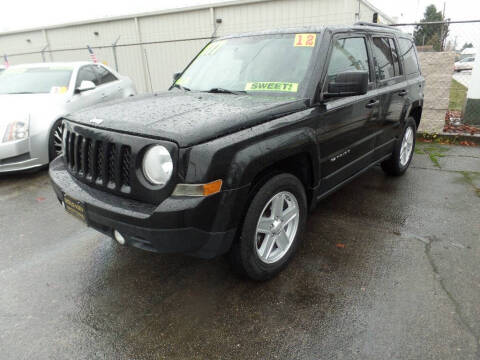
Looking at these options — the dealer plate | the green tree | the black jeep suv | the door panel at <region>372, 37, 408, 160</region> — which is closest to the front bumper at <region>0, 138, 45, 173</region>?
the black jeep suv

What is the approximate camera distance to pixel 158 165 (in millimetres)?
2201

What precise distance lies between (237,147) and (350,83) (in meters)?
1.14

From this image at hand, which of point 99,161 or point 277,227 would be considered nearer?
point 99,161

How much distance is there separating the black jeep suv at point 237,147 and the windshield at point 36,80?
133 inches

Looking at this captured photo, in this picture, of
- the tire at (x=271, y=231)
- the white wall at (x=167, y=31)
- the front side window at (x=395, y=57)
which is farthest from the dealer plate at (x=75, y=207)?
the white wall at (x=167, y=31)

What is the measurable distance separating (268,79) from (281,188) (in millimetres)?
1037

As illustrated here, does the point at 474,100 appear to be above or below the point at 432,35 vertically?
below

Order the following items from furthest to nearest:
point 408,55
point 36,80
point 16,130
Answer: point 36,80
point 16,130
point 408,55

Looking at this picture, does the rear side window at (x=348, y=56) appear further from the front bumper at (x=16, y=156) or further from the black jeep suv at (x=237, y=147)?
the front bumper at (x=16, y=156)

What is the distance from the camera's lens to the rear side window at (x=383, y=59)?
150 inches

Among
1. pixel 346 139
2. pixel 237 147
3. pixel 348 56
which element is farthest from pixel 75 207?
pixel 348 56

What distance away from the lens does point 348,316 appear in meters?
2.41

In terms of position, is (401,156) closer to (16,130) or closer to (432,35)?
(16,130)

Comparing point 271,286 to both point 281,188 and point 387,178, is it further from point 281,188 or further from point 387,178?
point 387,178
